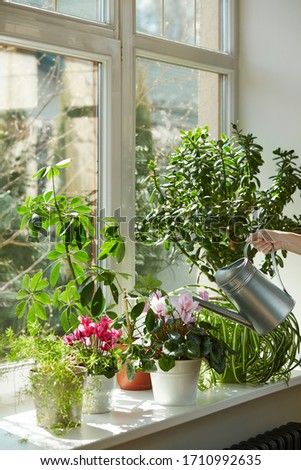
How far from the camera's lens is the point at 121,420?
219 cm

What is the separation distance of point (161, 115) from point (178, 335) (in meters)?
1.01

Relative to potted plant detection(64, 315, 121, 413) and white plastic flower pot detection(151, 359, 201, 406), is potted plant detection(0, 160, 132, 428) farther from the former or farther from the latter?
white plastic flower pot detection(151, 359, 201, 406)

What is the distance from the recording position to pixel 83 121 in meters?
2.68

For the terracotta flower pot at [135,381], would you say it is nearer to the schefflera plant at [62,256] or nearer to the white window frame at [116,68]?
the schefflera plant at [62,256]

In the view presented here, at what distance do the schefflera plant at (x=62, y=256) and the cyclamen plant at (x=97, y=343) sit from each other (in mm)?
87

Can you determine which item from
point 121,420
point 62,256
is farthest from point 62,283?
point 121,420

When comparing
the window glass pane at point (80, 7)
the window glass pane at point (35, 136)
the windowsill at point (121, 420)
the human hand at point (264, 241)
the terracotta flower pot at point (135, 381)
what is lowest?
the windowsill at point (121, 420)

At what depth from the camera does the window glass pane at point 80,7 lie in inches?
98.6

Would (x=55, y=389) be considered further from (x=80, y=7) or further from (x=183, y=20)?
(x=183, y=20)

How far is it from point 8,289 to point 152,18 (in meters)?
1.21

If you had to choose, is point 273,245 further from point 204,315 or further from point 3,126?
point 3,126

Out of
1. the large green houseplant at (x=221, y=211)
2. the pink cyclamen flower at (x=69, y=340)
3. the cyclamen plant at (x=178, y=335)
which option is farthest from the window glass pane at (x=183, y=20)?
the pink cyclamen flower at (x=69, y=340)

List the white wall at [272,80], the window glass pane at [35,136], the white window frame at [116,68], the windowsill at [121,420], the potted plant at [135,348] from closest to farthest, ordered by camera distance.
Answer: the windowsill at [121,420] < the potted plant at [135,348] < the window glass pane at [35,136] < the white window frame at [116,68] < the white wall at [272,80]

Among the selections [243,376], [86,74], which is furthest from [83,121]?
[243,376]
